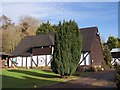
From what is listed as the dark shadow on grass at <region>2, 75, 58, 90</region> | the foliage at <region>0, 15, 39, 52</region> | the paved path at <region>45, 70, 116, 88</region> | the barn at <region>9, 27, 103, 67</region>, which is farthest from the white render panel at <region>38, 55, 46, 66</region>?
the dark shadow on grass at <region>2, 75, 58, 90</region>

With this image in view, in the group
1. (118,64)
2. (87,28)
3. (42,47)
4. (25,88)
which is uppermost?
(87,28)

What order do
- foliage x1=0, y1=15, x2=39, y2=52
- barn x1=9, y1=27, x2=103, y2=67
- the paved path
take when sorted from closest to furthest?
the paved path → barn x1=9, y1=27, x2=103, y2=67 → foliage x1=0, y1=15, x2=39, y2=52

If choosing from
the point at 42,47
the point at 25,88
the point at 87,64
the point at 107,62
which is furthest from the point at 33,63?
the point at 25,88

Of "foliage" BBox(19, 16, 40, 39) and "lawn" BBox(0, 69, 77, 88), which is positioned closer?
"lawn" BBox(0, 69, 77, 88)

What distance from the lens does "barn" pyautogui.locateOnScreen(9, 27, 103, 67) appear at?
1578 inches

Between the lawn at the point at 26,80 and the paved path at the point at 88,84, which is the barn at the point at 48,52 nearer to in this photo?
the lawn at the point at 26,80

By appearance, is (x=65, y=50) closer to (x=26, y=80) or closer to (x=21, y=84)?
(x=26, y=80)

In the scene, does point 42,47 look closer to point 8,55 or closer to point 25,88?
point 8,55

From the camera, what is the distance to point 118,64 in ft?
41.7

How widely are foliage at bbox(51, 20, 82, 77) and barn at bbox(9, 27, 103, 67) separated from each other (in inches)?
590

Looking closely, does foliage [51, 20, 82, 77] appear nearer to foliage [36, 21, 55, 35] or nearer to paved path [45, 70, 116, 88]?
paved path [45, 70, 116, 88]

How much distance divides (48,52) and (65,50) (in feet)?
62.2

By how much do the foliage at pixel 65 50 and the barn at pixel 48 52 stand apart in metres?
15.0

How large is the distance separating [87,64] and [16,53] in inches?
593
